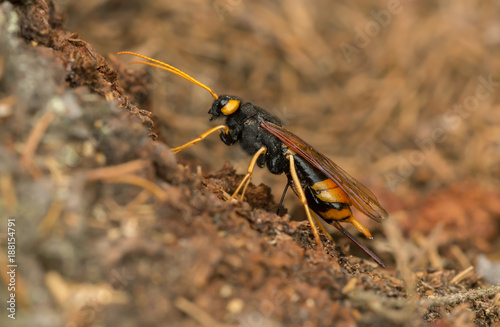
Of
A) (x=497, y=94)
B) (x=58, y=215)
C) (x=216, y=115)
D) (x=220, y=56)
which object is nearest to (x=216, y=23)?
(x=220, y=56)

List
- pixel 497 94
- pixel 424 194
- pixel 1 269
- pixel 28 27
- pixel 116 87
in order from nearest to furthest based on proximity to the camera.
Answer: pixel 1 269
pixel 28 27
pixel 116 87
pixel 424 194
pixel 497 94

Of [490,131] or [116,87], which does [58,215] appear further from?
[490,131]

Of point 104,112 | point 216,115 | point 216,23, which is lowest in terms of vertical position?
point 104,112

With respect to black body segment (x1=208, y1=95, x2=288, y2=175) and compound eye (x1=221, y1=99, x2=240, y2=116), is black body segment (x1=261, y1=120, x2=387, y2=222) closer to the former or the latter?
black body segment (x1=208, y1=95, x2=288, y2=175)

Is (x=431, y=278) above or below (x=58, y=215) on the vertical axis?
above

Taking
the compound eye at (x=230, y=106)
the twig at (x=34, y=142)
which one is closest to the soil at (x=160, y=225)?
the twig at (x=34, y=142)

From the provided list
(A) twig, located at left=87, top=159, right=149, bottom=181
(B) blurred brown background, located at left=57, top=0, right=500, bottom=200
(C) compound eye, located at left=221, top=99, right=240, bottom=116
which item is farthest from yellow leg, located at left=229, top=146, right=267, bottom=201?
(B) blurred brown background, located at left=57, top=0, right=500, bottom=200

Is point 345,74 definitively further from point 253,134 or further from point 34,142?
point 34,142

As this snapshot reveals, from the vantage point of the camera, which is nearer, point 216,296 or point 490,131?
point 216,296
